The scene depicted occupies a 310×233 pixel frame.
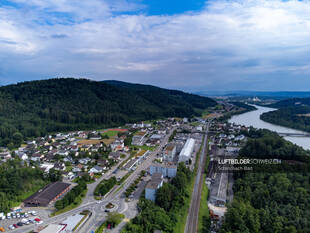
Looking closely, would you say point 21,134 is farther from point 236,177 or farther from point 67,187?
point 236,177

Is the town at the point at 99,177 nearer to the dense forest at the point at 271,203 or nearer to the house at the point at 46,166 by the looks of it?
the house at the point at 46,166

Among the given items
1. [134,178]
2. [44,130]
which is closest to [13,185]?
[134,178]

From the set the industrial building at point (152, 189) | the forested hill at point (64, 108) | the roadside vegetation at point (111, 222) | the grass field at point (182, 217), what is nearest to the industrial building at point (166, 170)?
the grass field at point (182, 217)

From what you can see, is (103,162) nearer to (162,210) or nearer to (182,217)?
(162,210)

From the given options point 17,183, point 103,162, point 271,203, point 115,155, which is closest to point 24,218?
point 17,183

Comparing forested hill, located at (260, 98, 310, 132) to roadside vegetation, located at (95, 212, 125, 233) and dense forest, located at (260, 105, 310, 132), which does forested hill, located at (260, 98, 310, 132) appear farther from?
roadside vegetation, located at (95, 212, 125, 233)
